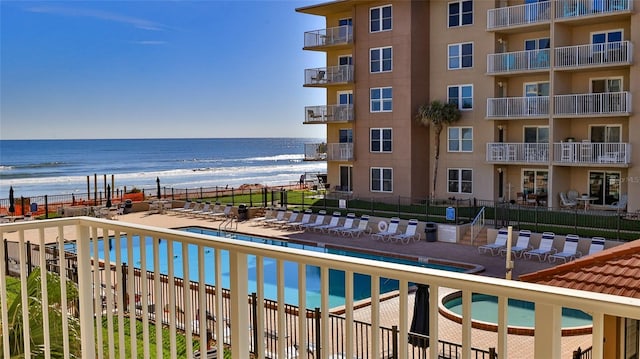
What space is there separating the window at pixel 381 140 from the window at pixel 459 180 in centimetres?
323

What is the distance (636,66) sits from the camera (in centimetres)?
2362

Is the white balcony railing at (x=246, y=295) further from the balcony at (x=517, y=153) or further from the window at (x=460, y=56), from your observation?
the window at (x=460, y=56)

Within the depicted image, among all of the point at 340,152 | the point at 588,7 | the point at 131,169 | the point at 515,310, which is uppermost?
the point at 588,7

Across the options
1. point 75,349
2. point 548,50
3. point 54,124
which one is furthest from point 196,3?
point 75,349

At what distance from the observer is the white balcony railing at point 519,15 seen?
25.6 metres

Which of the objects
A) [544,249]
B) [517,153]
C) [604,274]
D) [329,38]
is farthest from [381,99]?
[604,274]

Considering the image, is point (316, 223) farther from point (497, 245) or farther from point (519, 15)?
point (519, 15)

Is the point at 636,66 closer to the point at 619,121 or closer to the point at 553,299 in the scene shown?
the point at 619,121

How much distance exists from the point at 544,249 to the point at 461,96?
452 inches

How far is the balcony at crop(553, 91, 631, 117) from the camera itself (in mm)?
23797

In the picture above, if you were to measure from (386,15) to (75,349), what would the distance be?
2742 centimetres

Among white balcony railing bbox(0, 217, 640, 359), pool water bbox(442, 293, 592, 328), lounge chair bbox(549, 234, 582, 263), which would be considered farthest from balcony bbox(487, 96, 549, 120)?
white balcony railing bbox(0, 217, 640, 359)

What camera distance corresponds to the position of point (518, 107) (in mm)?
26578

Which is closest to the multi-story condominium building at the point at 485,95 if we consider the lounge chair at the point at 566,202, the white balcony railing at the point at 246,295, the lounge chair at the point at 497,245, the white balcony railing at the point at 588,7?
the white balcony railing at the point at 588,7
